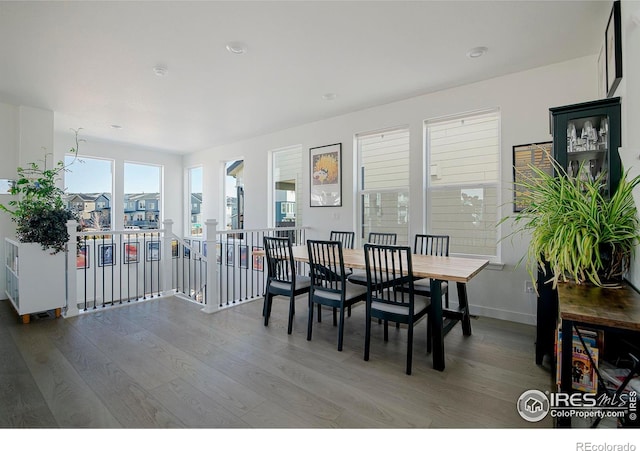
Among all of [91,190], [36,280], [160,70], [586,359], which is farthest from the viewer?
[91,190]

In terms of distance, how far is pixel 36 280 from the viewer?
11.2 ft

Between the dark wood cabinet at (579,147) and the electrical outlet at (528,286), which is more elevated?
the dark wood cabinet at (579,147)

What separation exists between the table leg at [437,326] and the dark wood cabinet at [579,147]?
0.73 metres

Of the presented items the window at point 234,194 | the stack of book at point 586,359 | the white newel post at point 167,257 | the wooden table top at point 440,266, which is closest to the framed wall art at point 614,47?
the wooden table top at point 440,266

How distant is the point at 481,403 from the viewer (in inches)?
75.2

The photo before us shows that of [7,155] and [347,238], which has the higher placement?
[7,155]

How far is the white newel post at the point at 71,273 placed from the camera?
3.54 meters

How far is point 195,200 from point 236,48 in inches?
200

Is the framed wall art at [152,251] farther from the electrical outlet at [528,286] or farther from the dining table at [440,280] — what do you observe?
the electrical outlet at [528,286]

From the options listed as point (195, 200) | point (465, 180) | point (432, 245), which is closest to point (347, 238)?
point (432, 245)

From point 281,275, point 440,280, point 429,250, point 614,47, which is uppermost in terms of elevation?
point 614,47

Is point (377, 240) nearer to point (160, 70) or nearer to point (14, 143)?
point (160, 70)

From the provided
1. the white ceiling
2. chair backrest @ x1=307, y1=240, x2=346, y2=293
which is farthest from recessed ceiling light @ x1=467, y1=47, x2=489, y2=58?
chair backrest @ x1=307, y1=240, x2=346, y2=293
